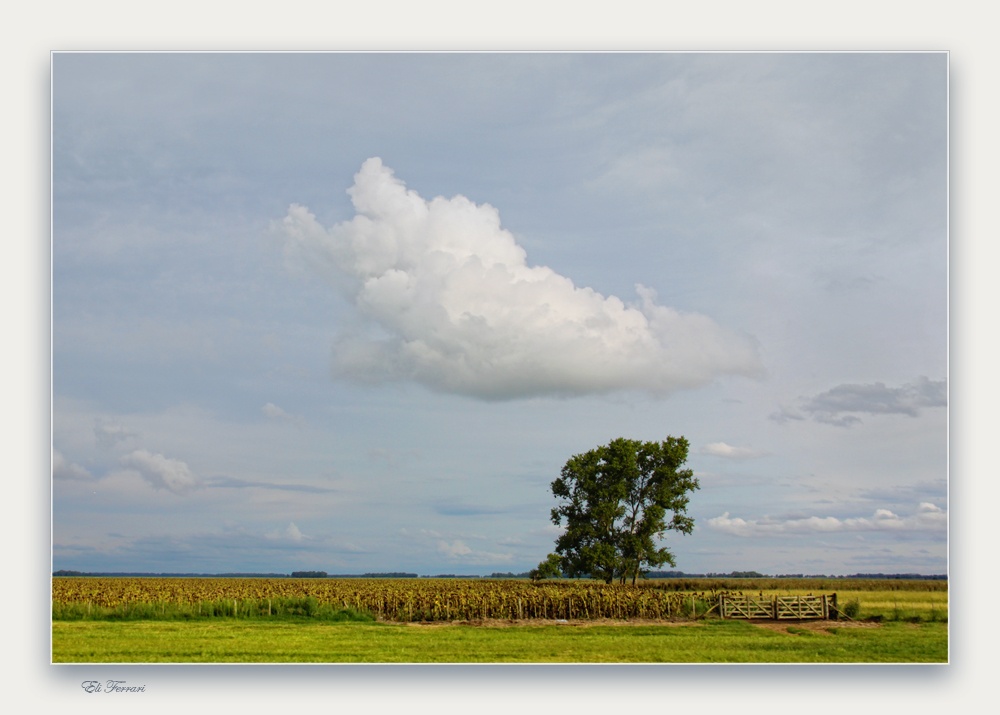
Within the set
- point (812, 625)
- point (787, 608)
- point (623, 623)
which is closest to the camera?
Answer: point (812, 625)

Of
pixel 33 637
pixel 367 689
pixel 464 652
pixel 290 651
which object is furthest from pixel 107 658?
pixel 464 652

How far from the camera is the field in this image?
23625 mm

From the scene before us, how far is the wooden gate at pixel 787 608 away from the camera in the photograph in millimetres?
30422

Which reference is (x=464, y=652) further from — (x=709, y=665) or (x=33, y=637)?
(x=33, y=637)

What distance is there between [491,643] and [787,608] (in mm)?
11361

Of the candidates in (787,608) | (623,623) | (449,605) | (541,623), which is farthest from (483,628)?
(787,608)

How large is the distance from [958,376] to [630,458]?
21.6 metres

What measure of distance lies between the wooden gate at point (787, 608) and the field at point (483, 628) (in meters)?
0.50

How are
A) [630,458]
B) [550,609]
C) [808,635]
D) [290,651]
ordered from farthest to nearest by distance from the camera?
[630,458]
[550,609]
[808,635]
[290,651]

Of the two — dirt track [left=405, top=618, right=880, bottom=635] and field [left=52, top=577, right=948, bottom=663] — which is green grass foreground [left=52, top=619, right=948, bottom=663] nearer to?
field [left=52, top=577, right=948, bottom=663]

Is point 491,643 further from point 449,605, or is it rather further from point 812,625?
point 812,625

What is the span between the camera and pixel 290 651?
78.6 feet

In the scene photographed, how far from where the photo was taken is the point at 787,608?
30656 millimetres
